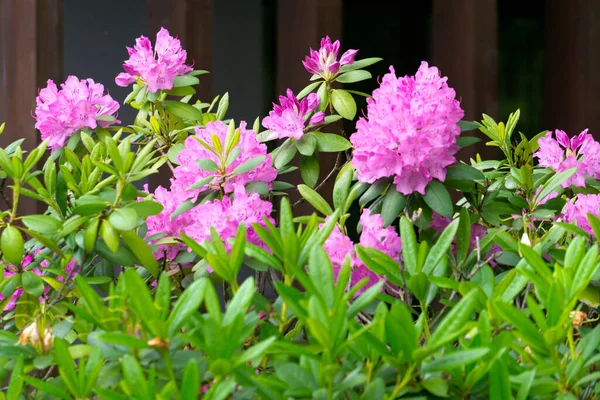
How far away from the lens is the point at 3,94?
3207 millimetres

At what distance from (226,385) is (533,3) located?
21.4 feet

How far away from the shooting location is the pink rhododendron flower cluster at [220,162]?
1438 millimetres

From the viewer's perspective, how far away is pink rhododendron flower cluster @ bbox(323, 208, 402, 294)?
4.05 ft

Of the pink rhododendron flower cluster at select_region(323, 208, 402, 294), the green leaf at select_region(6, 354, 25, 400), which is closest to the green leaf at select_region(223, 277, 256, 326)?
the green leaf at select_region(6, 354, 25, 400)

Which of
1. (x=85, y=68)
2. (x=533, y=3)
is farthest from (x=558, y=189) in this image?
(x=533, y=3)

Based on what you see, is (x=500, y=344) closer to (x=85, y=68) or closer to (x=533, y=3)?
(x=85, y=68)

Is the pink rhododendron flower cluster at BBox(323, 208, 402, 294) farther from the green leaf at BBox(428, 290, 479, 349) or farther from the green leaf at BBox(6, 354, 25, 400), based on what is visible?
the green leaf at BBox(6, 354, 25, 400)

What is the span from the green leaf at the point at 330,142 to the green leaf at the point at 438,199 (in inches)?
9.2

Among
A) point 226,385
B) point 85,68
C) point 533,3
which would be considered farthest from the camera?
point 533,3

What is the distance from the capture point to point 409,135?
4.29 ft

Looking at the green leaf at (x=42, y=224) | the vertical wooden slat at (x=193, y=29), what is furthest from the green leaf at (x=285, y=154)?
the vertical wooden slat at (x=193, y=29)

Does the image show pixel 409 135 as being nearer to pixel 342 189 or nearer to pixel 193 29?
pixel 342 189

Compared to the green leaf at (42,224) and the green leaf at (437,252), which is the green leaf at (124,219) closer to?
the green leaf at (42,224)

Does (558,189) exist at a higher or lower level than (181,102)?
lower
